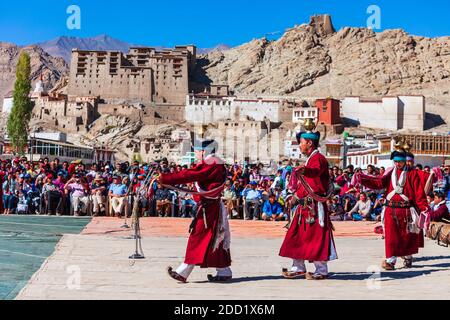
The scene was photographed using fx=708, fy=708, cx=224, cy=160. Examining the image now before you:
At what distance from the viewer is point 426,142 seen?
200 feet

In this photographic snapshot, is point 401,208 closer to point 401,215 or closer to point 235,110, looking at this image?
point 401,215

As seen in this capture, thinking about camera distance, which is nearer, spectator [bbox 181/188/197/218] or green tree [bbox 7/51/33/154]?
spectator [bbox 181/188/197/218]

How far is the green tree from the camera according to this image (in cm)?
7306

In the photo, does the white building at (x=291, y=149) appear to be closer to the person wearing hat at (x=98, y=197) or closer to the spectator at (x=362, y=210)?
the spectator at (x=362, y=210)

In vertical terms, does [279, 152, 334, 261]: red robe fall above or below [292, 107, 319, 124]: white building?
below

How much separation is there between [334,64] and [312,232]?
11857 centimetres

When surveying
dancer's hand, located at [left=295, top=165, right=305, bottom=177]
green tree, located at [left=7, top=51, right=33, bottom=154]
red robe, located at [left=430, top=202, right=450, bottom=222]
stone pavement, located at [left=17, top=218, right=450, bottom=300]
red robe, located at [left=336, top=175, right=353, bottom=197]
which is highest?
green tree, located at [left=7, top=51, right=33, bottom=154]

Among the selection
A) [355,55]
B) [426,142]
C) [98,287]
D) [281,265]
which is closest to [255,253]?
[281,265]

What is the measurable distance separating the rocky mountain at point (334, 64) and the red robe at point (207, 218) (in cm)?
10729

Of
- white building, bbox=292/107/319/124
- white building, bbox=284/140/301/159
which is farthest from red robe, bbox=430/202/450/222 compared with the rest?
white building, bbox=292/107/319/124

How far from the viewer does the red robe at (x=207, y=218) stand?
7285 mm

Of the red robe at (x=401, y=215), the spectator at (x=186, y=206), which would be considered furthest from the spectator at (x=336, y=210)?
the red robe at (x=401, y=215)

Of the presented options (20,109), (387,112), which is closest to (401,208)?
(20,109)

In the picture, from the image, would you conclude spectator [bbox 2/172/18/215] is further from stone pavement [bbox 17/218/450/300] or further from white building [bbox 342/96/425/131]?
white building [bbox 342/96/425/131]
